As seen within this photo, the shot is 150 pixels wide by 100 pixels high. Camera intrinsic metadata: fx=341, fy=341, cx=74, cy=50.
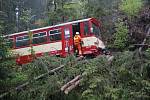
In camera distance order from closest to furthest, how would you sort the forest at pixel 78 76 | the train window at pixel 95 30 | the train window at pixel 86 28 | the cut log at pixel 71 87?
the cut log at pixel 71 87 < the forest at pixel 78 76 < the train window at pixel 86 28 < the train window at pixel 95 30

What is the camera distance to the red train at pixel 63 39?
814 inches

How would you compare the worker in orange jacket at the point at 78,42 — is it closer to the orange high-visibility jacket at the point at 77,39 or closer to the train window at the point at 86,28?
the orange high-visibility jacket at the point at 77,39

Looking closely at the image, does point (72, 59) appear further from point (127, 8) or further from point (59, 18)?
point (59, 18)

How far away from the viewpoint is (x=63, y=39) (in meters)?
21.6

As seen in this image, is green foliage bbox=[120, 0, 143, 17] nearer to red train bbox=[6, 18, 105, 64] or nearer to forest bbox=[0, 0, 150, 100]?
red train bbox=[6, 18, 105, 64]

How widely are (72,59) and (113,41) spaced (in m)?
9.27

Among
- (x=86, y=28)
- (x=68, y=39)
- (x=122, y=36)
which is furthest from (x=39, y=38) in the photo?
(x=122, y=36)

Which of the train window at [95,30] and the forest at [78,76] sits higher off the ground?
the train window at [95,30]

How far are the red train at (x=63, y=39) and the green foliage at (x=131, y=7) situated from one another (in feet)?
13.8

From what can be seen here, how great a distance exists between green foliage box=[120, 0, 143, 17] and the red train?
420cm

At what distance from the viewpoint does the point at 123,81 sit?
11906mm

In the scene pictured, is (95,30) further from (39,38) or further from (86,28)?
(39,38)

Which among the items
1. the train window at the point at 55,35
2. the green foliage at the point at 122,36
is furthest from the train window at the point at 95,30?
the train window at the point at 55,35

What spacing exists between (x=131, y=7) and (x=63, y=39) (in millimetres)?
6752
